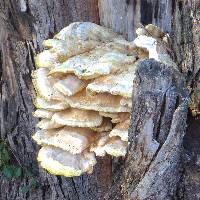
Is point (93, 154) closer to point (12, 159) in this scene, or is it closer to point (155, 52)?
point (155, 52)

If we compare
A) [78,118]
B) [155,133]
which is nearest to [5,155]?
[78,118]

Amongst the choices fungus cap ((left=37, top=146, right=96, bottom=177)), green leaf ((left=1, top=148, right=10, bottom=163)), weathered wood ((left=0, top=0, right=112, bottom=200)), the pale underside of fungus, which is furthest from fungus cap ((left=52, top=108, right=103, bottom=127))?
green leaf ((left=1, top=148, right=10, bottom=163))

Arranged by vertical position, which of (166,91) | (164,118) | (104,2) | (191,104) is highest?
(104,2)

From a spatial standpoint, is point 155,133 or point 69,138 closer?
point 155,133

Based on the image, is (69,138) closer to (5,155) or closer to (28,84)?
(28,84)

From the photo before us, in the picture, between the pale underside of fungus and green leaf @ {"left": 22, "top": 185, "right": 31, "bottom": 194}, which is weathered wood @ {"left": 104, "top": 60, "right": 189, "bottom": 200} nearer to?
the pale underside of fungus

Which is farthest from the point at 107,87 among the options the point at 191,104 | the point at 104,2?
the point at 104,2

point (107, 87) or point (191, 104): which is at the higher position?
point (107, 87)
